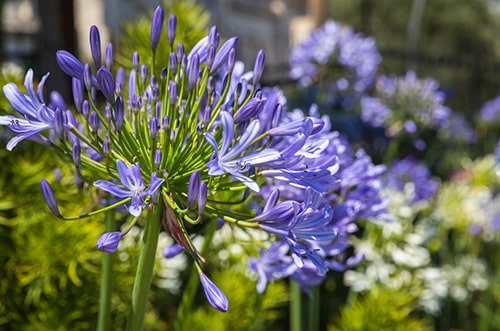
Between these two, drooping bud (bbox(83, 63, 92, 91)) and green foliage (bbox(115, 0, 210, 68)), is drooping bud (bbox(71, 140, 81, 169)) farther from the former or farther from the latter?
green foliage (bbox(115, 0, 210, 68))

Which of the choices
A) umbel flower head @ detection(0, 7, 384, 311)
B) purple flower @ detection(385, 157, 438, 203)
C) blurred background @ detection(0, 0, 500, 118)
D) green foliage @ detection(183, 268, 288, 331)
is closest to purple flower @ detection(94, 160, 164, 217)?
umbel flower head @ detection(0, 7, 384, 311)

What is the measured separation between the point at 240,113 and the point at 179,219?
10 centimetres

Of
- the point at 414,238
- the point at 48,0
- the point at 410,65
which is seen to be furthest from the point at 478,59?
the point at 48,0

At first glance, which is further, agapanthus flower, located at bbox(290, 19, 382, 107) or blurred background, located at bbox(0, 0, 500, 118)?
blurred background, located at bbox(0, 0, 500, 118)

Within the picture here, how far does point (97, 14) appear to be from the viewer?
5316 millimetres

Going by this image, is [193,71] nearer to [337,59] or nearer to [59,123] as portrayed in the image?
[59,123]

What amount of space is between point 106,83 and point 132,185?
0.30 ft

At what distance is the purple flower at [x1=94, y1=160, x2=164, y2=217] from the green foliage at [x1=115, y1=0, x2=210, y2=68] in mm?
505

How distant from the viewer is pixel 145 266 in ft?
1.85

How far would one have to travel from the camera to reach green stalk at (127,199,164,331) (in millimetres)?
558

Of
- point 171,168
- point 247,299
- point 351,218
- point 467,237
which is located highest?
point 171,168

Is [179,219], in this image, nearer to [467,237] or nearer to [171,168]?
[171,168]

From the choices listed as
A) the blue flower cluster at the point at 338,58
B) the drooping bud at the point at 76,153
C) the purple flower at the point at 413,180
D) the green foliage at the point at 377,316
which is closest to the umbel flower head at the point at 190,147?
the drooping bud at the point at 76,153

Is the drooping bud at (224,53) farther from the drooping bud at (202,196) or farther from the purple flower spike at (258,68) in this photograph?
the drooping bud at (202,196)
